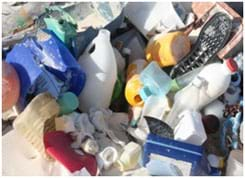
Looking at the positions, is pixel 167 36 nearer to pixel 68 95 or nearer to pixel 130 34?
pixel 130 34

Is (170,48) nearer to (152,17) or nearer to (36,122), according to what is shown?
(152,17)

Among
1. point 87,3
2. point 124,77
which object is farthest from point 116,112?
point 87,3

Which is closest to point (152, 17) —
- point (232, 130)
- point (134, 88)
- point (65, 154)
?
point (134, 88)

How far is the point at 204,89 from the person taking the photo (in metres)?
1.76

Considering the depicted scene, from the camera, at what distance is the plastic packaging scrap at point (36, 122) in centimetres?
168

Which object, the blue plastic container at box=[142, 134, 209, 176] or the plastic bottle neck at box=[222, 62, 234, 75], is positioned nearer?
the blue plastic container at box=[142, 134, 209, 176]

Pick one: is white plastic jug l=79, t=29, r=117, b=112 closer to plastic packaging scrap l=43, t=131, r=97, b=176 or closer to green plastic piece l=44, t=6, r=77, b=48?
green plastic piece l=44, t=6, r=77, b=48

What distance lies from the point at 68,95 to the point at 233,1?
689 millimetres

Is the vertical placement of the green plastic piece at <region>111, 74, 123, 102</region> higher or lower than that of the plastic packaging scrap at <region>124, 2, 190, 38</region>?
lower

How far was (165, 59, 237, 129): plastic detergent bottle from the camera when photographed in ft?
5.71

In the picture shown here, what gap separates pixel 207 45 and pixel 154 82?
0.24 metres

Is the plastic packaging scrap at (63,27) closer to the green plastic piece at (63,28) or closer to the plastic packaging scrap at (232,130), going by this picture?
the green plastic piece at (63,28)

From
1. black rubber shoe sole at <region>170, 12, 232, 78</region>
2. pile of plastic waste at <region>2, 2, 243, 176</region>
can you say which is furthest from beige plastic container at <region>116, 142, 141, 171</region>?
black rubber shoe sole at <region>170, 12, 232, 78</region>

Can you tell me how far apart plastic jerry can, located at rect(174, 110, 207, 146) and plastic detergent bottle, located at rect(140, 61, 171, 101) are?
0.49ft
